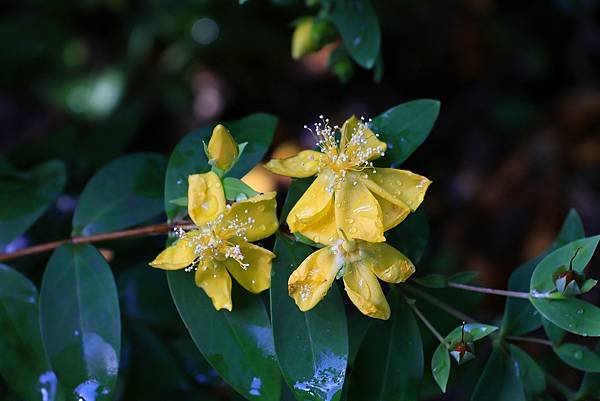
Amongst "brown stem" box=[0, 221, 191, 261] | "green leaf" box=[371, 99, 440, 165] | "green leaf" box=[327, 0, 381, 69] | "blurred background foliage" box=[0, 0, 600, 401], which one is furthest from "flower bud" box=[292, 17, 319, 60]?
"blurred background foliage" box=[0, 0, 600, 401]

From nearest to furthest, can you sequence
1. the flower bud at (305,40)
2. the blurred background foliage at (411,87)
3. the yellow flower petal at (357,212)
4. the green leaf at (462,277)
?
1. the yellow flower petal at (357,212)
2. the green leaf at (462,277)
3. the flower bud at (305,40)
4. the blurred background foliage at (411,87)

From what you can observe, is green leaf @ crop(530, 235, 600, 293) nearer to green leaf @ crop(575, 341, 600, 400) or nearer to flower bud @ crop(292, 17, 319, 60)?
green leaf @ crop(575, 341, 600, 400)

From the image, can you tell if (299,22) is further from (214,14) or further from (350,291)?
(214,14)

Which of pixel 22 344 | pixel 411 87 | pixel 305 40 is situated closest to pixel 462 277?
pixel 305 40

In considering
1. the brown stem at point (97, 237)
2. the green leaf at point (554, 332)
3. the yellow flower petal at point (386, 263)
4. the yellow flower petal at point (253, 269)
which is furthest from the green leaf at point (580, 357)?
the brown stem at point (97, 237)

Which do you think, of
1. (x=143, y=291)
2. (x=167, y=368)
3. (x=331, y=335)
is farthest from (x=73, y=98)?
(x=331, y=335)

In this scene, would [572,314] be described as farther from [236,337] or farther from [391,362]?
[236,337]

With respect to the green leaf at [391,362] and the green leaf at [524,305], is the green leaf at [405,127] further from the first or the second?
the green leaf at [524,305]
